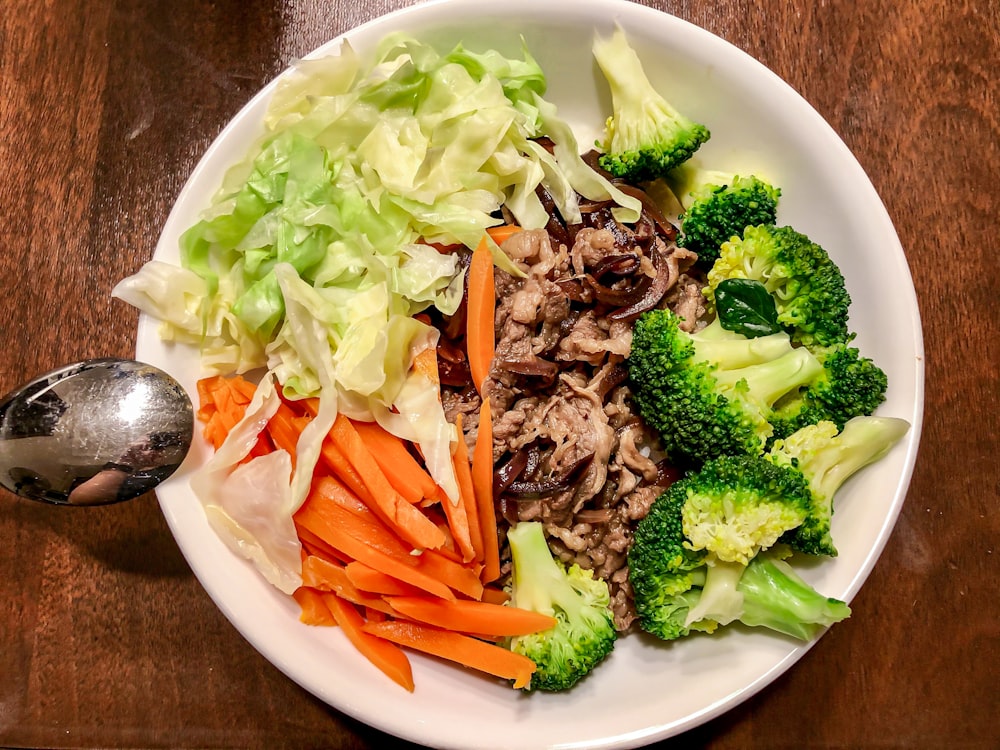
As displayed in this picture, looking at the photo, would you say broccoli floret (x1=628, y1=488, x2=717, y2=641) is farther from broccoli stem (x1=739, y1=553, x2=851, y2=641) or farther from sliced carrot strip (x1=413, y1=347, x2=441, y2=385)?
sliced carrot strip (x1=413, y1=347, x2=441, y2=385)

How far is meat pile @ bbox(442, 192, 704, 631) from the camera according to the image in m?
1.86

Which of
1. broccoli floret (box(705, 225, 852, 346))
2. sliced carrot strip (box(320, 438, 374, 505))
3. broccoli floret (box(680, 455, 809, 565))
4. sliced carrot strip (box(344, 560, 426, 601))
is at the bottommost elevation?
sliced carrot strip (box(344, 560, 426, 601))

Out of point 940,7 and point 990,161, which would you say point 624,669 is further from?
point 940,7

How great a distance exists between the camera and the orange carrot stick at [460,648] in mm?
1749

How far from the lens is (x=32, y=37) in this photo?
2.44 meters

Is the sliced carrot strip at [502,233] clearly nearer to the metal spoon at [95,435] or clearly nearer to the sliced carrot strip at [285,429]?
the sliced carrot strip at [285,429]

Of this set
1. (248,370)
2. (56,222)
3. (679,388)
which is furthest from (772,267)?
(56,222)

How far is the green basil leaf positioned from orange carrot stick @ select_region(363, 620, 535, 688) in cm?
107

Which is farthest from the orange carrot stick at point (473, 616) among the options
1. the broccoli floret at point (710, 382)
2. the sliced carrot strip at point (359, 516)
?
the broccoli floret at point (710, 382)

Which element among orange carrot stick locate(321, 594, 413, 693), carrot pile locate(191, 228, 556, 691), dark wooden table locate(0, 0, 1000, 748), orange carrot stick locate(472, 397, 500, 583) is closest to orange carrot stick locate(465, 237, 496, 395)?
carrot pile locate(191, 228, 556, 691)

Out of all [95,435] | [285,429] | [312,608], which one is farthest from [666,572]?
[95,435]

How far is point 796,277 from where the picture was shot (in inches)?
72.3

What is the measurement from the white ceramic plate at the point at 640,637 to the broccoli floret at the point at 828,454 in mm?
77

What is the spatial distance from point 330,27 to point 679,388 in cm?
176
